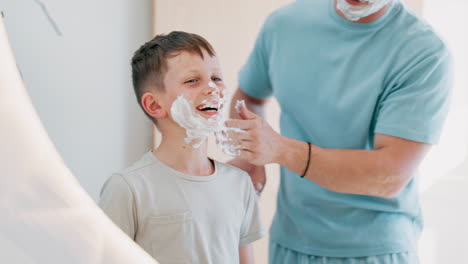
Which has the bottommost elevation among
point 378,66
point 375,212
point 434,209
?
point 434,209

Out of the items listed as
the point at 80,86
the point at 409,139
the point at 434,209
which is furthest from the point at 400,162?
the point at 434,209

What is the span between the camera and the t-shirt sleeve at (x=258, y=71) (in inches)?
31.4

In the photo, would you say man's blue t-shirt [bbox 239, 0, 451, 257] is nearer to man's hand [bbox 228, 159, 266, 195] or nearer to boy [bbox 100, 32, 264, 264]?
man's hand [bbox 228, 159, 266, 195]

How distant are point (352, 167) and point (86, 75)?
0.37 metres

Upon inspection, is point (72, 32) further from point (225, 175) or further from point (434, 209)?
point (434, 209)

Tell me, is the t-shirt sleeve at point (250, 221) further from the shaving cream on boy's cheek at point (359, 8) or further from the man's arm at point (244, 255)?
the shaving cream on boy's cheek at point (359, 8)

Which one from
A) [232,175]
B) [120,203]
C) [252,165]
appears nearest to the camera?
[120,203]

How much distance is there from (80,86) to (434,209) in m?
1.00

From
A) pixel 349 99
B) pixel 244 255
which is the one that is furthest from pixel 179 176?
pixel 349 99

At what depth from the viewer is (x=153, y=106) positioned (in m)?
0.58

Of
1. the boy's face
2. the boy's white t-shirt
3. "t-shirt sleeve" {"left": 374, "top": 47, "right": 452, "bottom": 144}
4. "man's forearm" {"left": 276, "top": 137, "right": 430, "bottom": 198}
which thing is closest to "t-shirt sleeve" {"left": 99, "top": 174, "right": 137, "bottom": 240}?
the boy's white t-shirt

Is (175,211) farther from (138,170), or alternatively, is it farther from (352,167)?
(352,167)

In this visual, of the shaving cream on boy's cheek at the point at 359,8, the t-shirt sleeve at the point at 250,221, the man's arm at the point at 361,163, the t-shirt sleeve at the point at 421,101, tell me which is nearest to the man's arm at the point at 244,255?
the t-shirt sleeve at the point at 250,221

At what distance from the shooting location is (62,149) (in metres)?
0.63
